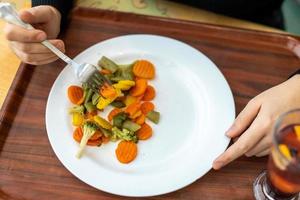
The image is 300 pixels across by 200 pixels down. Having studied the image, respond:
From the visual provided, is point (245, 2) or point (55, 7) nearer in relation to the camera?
point (55, 7)

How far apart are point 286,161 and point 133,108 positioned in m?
0.36

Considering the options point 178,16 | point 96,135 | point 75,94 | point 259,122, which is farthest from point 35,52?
point 259,122

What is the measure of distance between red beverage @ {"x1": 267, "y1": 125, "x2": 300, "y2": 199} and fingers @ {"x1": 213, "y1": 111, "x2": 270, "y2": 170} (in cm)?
9

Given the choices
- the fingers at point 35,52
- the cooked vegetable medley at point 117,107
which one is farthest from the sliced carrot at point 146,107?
the fingers at point 35,52

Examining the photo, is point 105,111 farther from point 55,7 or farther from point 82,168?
point 55,7

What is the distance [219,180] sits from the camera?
2.62 feet

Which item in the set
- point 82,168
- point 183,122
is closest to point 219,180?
point 183,122

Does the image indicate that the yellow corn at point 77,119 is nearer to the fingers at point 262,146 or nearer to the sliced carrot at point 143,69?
the sliced carrot at point 143,69

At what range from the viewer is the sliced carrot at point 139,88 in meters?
0.88

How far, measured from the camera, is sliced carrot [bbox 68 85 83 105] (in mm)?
874

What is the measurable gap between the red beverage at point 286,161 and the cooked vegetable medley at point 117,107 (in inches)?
11.1

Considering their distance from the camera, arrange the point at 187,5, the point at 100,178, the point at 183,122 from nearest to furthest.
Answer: the point at 100,178
the point at 183,122
the point at 187,5

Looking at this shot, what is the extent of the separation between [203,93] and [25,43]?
399 mm

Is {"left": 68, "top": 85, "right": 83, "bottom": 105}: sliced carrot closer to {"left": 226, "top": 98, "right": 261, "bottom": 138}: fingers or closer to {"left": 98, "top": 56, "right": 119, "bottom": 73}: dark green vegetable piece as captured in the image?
{"left": 98, "top": 56, "right": 119, "bottom": 73}: dark green vegetable piece
